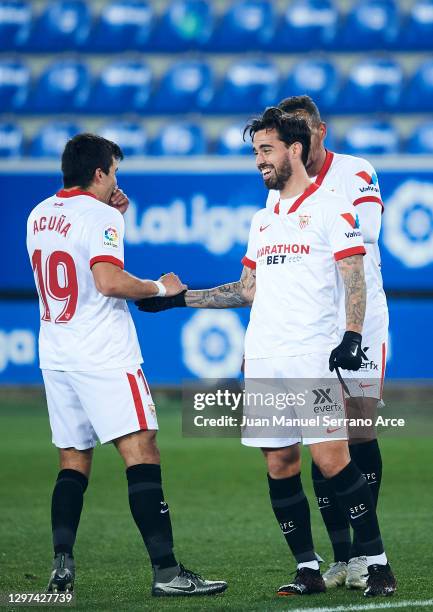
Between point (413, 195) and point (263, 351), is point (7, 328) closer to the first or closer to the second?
point (413, 195)

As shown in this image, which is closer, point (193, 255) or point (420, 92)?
point (193, 255)

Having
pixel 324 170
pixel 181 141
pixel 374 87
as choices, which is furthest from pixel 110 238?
pixel 374 87

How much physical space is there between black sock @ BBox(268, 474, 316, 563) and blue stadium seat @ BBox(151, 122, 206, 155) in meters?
9.62

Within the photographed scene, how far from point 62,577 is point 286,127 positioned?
197 centimetres

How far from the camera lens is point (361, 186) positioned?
528cm

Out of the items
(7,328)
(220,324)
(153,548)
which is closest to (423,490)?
(153,548)

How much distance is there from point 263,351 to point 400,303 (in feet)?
23.7

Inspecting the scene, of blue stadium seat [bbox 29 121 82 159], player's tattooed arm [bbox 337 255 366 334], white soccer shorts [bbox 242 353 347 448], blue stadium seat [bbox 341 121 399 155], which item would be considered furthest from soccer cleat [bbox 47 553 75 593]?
blue stadium seat [bbox 29 121 82 159]

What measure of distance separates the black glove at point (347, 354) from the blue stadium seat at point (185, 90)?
1062 cm

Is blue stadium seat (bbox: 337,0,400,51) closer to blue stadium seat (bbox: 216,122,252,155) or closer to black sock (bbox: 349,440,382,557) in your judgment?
blue stadium seat (bbox: 216,122,252,155)

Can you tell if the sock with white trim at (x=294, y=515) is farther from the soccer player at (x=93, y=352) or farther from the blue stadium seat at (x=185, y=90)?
the blue stadium seat at (x=185, y=90)

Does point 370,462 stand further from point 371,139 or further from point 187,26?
point 187,26

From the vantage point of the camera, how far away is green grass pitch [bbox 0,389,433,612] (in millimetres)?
4792

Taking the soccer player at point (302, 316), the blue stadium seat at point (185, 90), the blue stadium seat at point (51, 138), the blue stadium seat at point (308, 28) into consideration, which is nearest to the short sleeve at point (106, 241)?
the soccer player at point (302, 316)
